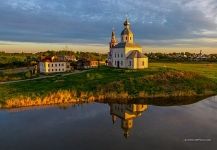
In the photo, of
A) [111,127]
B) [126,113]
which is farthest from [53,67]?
[111,127]

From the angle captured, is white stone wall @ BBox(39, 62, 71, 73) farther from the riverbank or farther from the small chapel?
the riverbank

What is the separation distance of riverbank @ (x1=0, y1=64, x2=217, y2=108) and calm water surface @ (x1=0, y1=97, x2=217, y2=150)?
2.91m

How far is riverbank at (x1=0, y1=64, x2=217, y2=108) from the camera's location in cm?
4200

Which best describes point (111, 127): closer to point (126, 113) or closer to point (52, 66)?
point (126, 113)

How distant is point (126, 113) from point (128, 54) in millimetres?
29258

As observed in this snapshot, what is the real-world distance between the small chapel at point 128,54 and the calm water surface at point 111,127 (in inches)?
866

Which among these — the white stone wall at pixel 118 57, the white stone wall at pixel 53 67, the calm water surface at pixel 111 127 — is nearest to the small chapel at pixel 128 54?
the white stone wall at pixel 118 57

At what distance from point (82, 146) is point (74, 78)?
32.1 m

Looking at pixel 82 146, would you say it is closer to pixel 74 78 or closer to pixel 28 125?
pixel 28 125

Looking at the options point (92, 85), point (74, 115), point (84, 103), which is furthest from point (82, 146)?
point (92, 85)

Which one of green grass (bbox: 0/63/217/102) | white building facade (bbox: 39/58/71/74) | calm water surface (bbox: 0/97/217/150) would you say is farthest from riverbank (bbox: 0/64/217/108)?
white building facade (bbox: 39/58/71/74)

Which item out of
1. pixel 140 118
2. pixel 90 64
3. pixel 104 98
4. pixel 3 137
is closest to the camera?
pixel 3 137

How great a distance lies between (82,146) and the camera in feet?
80.5

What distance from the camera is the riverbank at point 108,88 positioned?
138 ft
